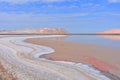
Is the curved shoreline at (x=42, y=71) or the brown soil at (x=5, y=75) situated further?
the curved shoreline at (x=42, y=71)

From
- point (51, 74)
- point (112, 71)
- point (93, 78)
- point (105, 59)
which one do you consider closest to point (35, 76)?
point (51, 74)

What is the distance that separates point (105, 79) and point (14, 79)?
16.1 feet

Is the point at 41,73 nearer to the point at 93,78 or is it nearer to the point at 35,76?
the point at 35,76

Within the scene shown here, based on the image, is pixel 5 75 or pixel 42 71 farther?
pixel 42 71

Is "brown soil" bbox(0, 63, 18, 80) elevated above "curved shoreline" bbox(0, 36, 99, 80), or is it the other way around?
"brown soil" bbox(0, 63, 18, 80)

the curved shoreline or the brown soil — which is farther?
the curved shoreline

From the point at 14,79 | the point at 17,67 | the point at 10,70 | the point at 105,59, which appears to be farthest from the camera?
the point at 105,59

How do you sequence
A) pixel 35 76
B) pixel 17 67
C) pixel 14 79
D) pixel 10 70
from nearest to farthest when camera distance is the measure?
pixel 14 79
pixel 35 76
pixel 10 70
pixel 17 67

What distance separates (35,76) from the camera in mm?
21875

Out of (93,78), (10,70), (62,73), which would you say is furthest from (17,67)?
(93,78)

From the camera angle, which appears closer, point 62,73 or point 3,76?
point 3,76

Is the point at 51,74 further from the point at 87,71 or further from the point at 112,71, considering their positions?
the point at 112,71

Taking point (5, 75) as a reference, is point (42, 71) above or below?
below

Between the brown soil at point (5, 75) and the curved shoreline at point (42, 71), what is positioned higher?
the brown soil at point (5, 75)
